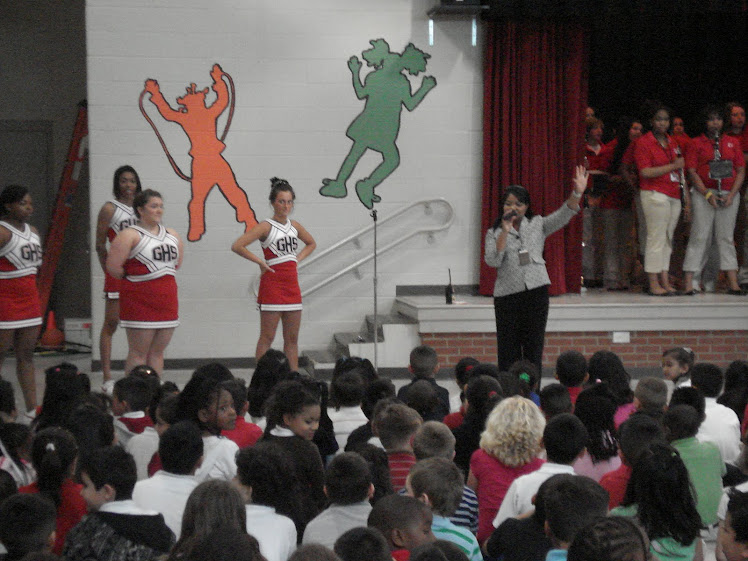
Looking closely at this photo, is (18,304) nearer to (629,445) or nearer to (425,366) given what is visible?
(425,366)

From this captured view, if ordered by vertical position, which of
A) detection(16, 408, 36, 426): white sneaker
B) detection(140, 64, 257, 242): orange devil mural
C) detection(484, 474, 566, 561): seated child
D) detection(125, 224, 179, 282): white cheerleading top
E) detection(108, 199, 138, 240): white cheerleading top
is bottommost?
detection(16, 408, 36, 426): white sneaker

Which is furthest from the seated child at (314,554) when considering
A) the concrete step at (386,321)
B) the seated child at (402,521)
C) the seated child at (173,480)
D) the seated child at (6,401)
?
the concrete step at (386,321)

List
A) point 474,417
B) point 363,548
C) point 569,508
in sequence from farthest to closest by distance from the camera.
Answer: point 474,417 → point 569,508 → point 363,548

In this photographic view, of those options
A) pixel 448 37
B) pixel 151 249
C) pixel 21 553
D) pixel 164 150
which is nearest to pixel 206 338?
pixel 164 150

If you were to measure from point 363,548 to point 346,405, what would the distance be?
78.5 inches

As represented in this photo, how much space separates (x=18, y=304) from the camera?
19.3 ft

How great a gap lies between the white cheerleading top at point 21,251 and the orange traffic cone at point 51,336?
144 inches

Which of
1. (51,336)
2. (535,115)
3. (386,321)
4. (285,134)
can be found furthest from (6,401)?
(51,336)

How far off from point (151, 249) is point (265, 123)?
2684mm

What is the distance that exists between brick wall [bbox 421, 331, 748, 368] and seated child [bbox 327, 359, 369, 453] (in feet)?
12.1

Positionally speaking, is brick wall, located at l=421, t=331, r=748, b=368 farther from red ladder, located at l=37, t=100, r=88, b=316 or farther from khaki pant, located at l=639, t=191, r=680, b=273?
red ladder, located at l=37, t=100, r=88, b=316

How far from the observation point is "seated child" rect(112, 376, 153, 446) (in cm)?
407

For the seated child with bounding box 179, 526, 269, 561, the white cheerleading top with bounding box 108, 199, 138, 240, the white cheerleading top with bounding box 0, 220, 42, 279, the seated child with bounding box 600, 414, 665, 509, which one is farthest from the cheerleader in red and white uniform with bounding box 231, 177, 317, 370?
the seated child with bounding box 179, 526, 269, 561

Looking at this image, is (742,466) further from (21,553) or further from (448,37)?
(448,37)
